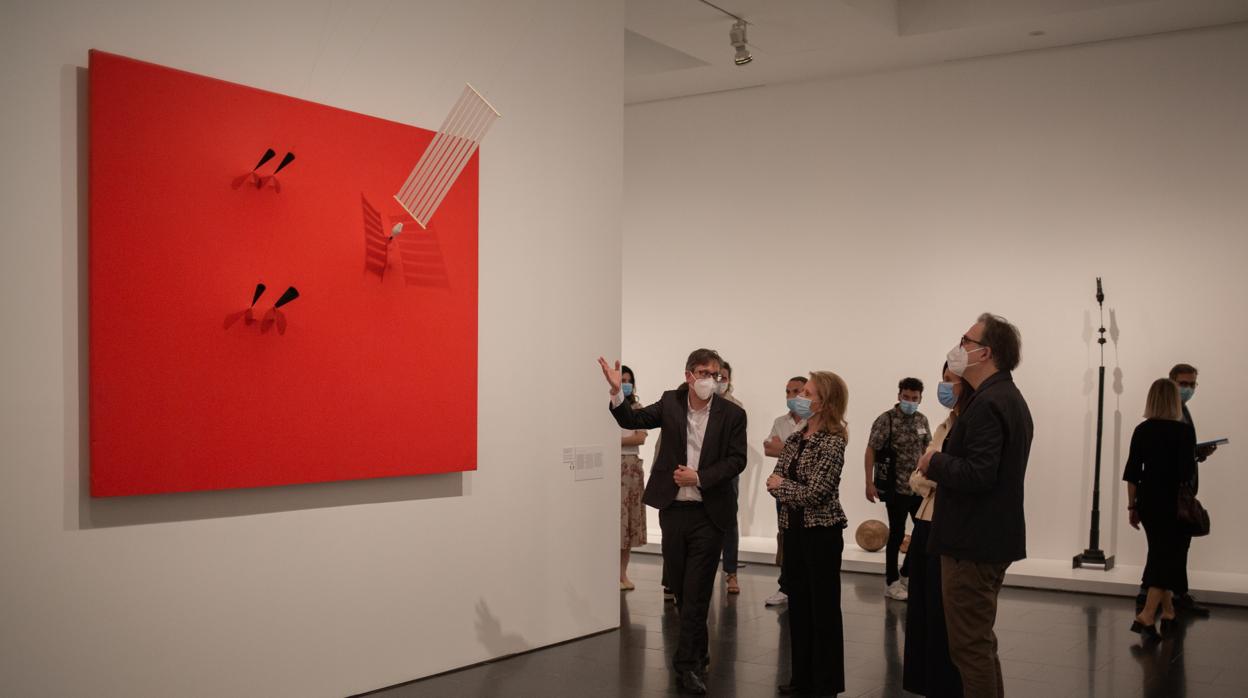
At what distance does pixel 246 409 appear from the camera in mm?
4773

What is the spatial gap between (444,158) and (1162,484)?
483 centimetres

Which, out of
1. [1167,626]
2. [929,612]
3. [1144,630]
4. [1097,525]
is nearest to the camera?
[929,612]

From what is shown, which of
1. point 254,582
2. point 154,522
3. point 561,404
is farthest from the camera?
point 561,404

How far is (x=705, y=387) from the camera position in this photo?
5465 mm

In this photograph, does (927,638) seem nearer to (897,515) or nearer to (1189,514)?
(1189,514)


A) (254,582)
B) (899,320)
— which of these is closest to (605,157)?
(254,582)

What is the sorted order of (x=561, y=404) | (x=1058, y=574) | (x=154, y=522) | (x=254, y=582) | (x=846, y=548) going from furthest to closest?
(x=846, y=548)
(x=1058, y=574)
(x=561, y=404)
(x=254, y=582)
(x=154, y=522)

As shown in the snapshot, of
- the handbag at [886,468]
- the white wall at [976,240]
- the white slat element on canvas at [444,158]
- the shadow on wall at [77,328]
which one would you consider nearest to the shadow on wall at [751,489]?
the white wall at [976,240]

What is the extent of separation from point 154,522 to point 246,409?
1.94 ft

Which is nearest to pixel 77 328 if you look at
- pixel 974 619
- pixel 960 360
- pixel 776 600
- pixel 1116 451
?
pixel 960 360

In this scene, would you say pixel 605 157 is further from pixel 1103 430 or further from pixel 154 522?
pixel 1103 430

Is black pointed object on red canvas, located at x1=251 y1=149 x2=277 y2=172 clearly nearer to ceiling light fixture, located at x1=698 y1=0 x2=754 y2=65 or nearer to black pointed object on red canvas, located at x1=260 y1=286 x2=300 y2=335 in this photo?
black pointed object on red canvas, located at x1=260 y1=286 x2=300 y2=335

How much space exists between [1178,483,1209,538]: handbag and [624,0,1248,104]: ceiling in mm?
3642

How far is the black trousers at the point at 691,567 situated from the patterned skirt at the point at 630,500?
2371 millimetres
